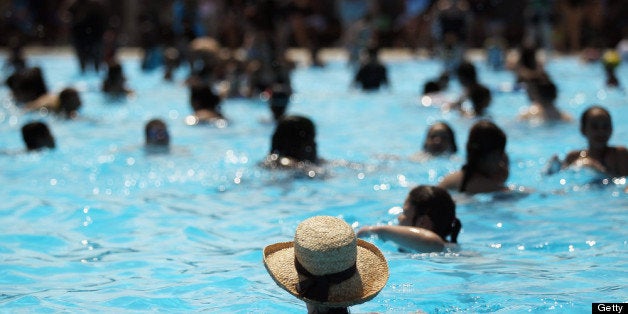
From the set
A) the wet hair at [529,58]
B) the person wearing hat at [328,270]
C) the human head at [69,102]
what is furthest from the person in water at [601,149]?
the wet hair at [529,58]

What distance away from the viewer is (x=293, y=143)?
7.59 metres

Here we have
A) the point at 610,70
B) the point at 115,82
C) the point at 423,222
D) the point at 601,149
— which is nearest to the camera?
the point at 423,222

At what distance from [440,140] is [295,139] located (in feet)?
4.05

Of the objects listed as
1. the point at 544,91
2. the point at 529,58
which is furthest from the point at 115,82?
the point at 544,91

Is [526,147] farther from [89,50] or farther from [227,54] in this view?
[89,50]

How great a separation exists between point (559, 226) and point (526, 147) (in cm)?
335

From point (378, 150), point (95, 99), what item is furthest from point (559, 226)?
point (95, 99)

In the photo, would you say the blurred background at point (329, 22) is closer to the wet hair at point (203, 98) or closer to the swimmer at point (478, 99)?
the swimmer at point (478, 99)

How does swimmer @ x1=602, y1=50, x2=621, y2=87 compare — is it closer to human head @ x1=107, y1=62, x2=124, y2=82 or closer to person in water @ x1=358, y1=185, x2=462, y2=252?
human head @ x1=107, y1=62, x2=124, y2=82

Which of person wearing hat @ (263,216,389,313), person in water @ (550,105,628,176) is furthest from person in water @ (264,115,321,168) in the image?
person wearing hat @ (263,216,389,313)

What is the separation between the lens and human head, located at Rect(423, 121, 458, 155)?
809 centimetres

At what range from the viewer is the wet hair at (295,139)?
7.50 meters

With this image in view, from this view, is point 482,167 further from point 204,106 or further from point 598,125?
point 204,106

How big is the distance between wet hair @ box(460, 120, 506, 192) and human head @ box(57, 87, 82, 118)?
20.8 feet
